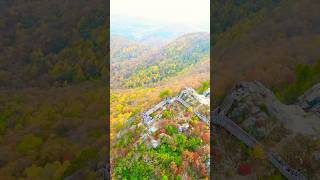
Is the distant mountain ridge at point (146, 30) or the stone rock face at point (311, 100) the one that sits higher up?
the distant mountain ridge at point (146, 30)

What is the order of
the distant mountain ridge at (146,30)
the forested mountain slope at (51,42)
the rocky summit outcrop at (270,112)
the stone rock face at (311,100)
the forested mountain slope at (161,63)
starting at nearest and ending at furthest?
the rocky summit outcrop at (270,112) < the stone rock face at (311,100) < the forested mountain slope at (51,42) < the forested mountain slope at (161,63) < the distant mountain ridge at (146,30)

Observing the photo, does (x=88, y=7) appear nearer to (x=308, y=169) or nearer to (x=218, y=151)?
(x=218, y=151)

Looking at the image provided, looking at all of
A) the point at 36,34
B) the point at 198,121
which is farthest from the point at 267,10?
the point at 36,34

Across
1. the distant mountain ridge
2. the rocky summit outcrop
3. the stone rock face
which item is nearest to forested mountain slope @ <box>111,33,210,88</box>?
the distant mountain ridge

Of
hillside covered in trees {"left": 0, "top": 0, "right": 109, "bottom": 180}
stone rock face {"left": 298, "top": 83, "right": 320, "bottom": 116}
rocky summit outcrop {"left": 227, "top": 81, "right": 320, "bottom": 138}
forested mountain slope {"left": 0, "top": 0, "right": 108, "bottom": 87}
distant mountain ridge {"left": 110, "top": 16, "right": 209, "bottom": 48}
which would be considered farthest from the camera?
distant mountain ridge {"left": 110, "top": 16, "right": 209, "bottom": 48}

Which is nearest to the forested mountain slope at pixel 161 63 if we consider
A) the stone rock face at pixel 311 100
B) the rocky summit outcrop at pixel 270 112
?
the rocky summit outcrop at pixel 270 112

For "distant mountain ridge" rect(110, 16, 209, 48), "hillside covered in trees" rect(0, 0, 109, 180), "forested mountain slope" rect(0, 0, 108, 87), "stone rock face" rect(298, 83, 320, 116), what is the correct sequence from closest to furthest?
"hillside covered in trees" rect(0, 0, 109, 180), "stone rock face" rect(298, 83, 320, 116), "forested mountain slope" rect(0, 0, 108, 87), "distant mountain ridge" rect(110, 16, 209, 48)

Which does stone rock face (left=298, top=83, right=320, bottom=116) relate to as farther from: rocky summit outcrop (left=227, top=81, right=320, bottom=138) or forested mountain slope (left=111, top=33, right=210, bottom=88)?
forested mountain slope (left=111, top=33, right=210, bottom=88)

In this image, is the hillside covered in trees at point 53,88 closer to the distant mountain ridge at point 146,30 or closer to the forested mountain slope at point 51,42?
the forested mountain slope at point 51,42
